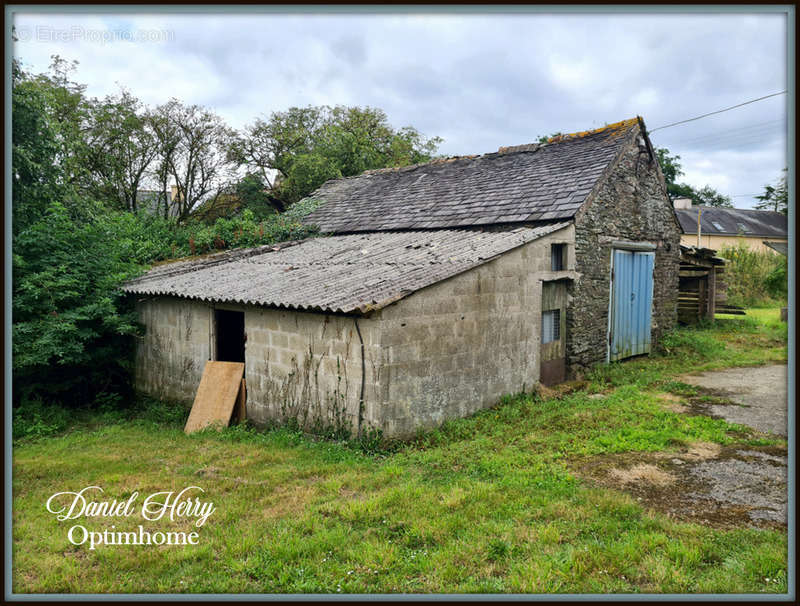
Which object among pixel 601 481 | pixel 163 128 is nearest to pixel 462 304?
pixel 601 481

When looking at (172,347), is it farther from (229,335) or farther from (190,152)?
(190,152)

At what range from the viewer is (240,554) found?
4.23m

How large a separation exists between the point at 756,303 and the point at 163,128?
82.4ft

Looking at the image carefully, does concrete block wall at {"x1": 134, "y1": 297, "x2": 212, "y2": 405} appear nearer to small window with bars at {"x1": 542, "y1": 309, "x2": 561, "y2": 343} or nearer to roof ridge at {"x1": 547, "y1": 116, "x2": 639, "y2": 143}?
small window with bars at {"x1": 542, "y1": 309, "x2": 561, "y2": 343}

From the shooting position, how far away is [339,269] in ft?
30.3

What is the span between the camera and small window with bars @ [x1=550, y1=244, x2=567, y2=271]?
10.3 m

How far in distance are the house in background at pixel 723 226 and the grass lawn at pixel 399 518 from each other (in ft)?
104

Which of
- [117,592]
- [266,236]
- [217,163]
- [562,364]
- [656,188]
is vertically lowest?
[117,592]

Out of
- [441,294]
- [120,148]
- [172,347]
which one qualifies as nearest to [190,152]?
[120,148]

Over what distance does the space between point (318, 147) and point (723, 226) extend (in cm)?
2934

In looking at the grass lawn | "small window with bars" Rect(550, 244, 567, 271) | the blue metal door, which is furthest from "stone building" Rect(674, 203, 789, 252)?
the grass lawn

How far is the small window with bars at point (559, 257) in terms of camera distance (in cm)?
1034

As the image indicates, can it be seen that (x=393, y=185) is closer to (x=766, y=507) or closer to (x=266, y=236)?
(x=266, y=236)

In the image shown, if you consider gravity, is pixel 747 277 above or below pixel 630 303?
above
